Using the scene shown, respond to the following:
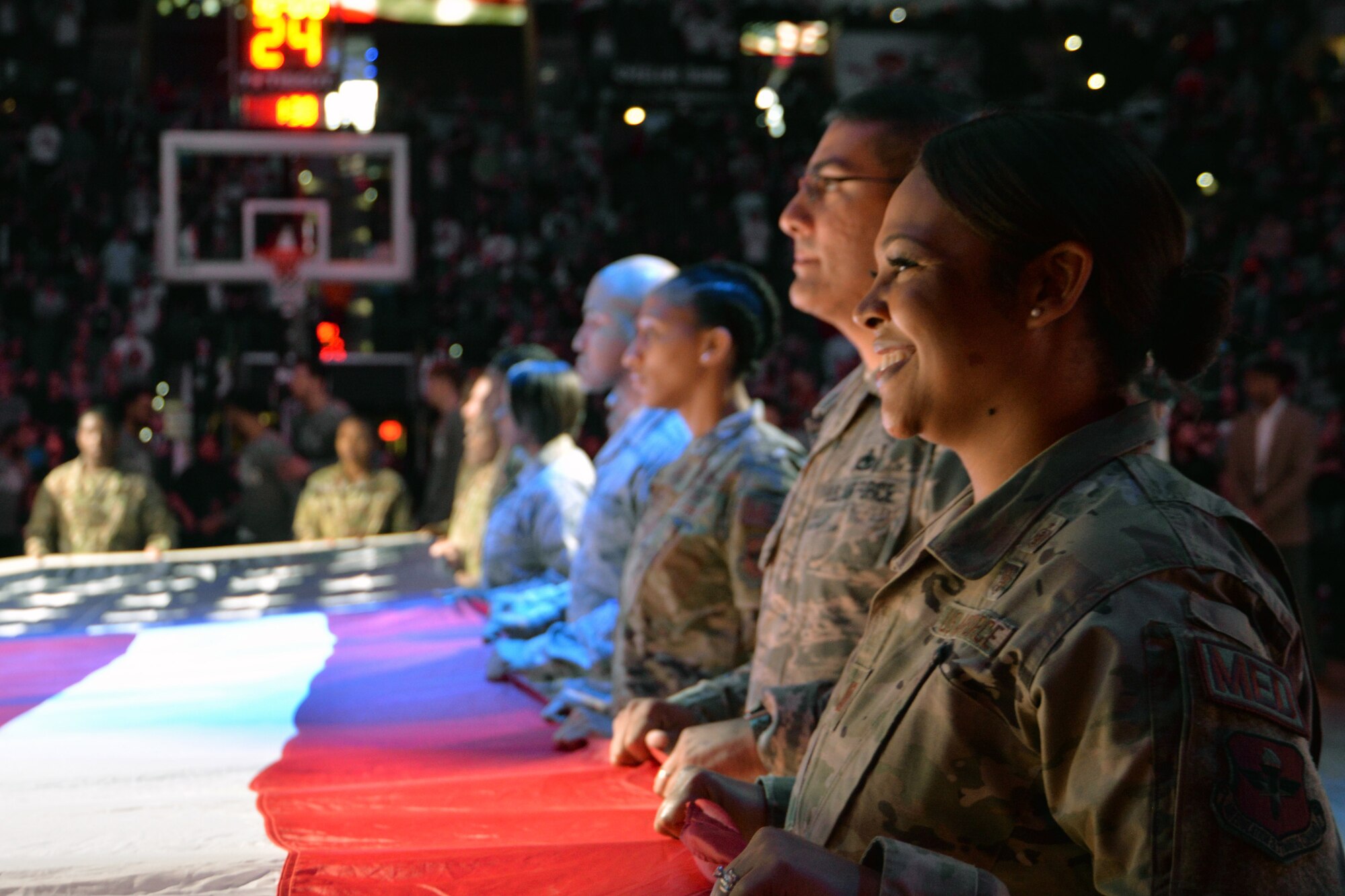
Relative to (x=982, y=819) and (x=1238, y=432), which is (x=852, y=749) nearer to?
(x=982, y=819)

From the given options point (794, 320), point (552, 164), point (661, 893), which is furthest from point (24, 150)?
point (661, 893)

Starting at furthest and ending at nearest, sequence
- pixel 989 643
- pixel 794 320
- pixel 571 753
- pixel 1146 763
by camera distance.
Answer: pixel 794 320 < pixel 571 753 < pixel 989 643 < pixel 1146 763

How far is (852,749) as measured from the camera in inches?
40.1

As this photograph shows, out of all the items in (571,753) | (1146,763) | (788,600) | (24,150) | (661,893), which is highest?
(24,150)

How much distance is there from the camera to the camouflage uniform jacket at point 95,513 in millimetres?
6051

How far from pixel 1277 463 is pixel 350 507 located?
14.3 ft

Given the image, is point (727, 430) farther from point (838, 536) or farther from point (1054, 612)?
point (1054, 612)

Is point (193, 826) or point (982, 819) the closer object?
point (982, 819)

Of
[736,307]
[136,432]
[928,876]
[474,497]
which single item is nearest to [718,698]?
[736,307]

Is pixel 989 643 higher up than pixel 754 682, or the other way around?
pixel 989 643

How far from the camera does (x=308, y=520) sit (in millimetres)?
6461

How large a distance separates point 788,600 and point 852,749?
649 mm

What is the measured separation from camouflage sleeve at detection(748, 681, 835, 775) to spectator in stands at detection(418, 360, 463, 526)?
18.5ft

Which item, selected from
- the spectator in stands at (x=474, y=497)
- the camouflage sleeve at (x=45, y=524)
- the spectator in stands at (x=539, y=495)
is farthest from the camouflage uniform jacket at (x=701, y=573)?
the camouflage sleeve at (x=45, y=524)
